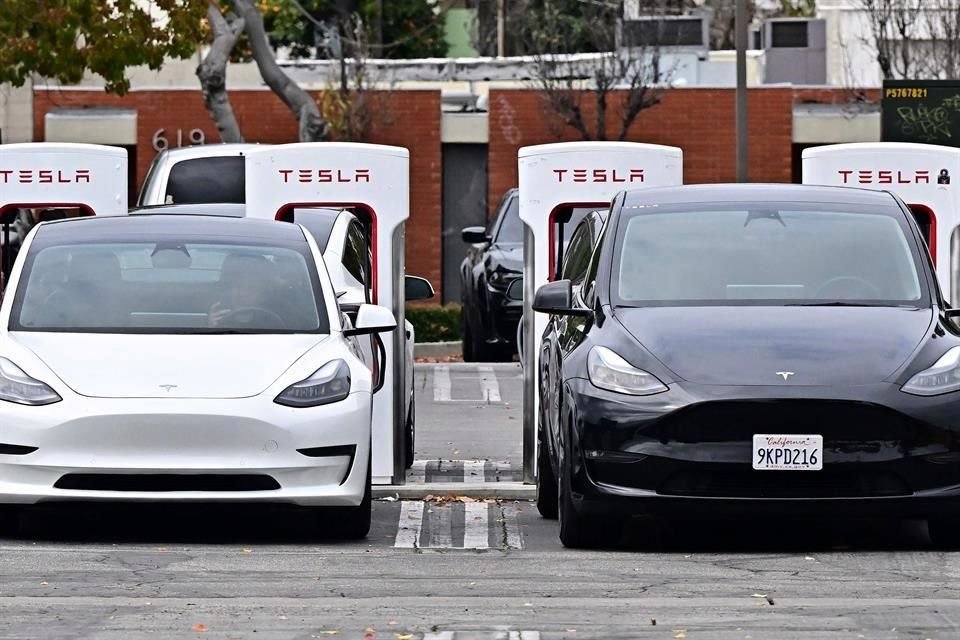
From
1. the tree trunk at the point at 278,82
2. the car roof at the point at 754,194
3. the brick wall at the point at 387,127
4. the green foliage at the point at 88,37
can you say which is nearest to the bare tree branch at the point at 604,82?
the brick wall at the point at 387,127

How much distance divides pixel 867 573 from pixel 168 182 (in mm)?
9983

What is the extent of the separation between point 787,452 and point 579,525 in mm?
975

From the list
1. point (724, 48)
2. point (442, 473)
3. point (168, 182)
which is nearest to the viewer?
point (442, 473)

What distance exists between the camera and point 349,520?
983 centimetres

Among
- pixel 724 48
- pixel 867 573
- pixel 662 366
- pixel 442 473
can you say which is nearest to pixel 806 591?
pixel 867 573

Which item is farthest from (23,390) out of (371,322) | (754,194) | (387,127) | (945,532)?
(387,127)

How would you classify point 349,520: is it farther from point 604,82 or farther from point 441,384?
point 604,82

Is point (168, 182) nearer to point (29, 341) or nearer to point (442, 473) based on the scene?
point (442, 473)

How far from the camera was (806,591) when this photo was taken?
26.5 ft

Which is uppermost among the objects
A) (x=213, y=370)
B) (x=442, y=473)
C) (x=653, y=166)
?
(x=653, y=166)

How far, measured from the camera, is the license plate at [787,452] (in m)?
8.95

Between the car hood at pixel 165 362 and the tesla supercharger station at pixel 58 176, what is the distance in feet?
8.40

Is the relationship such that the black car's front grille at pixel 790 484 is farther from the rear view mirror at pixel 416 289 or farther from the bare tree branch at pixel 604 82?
the bare tree branch at pixel 604 82

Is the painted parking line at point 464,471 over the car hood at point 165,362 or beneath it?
beneath
